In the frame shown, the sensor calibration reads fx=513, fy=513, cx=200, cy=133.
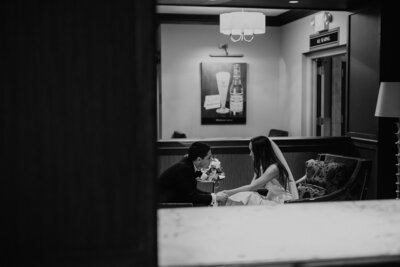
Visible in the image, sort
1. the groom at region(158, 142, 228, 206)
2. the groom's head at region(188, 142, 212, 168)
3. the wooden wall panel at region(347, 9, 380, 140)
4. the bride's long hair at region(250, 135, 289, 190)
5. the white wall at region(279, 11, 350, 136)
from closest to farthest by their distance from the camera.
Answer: the groom at region(158, 142, 228, 206) < the groom's head at region(188, 142, 212, 168) < the bride's long hair at region(250, 135, 289, 190) < the wooden wall panel at region(347, 9, 380, 140) < the white wall at region(279, 11, 350, 136)

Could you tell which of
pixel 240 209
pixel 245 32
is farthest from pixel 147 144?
pixel 245 32

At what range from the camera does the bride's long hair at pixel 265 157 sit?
17.0 feet

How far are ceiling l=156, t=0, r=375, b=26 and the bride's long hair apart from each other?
1826 millimetres

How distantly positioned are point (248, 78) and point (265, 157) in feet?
15.5

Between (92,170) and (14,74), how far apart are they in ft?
1.07

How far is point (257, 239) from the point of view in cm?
177

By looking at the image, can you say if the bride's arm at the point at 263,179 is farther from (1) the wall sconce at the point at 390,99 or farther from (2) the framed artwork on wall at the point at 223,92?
(2) the framed artwork on wall at the point at 223,92

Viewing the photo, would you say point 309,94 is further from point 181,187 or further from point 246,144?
point 181,187

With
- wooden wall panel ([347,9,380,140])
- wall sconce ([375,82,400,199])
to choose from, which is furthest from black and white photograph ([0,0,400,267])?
wooden wall panel ([347,9,380,140])

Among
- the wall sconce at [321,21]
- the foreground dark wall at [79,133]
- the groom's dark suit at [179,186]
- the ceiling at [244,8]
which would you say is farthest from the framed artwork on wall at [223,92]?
the foreground dark wall at [79,133]

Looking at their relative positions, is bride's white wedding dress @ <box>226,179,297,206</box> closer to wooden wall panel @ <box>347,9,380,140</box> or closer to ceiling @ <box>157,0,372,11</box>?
wooden wall panel @ <box>347,9,380,140</box>

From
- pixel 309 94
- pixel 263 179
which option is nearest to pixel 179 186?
pixel 263 179

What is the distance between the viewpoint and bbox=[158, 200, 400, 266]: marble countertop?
1576mm

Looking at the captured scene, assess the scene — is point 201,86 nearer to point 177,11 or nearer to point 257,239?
point 177,11
